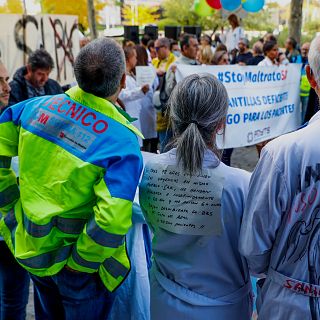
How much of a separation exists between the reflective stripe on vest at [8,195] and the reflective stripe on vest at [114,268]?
1.73 feet

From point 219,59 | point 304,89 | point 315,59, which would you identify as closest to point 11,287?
point 315,59

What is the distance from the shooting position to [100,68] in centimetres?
184

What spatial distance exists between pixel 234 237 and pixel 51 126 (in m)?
0.85

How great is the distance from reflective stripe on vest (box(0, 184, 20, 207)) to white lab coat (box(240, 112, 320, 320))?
105cm

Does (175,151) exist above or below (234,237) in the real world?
above

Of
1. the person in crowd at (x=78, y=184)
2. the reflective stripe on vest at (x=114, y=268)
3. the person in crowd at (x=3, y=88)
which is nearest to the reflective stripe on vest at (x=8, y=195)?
the person in crowd at (x=78, y=184)

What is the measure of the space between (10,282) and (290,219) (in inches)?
65.5

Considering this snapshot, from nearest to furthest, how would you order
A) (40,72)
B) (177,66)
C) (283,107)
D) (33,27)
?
(40,72), (177,66), (33,27), (283,107)

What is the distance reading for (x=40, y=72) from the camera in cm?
367

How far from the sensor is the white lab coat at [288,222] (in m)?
1.44

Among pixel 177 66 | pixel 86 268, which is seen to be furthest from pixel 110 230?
pixel 177 66

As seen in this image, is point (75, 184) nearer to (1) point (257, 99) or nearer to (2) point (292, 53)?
A: (1) point (257, 99)

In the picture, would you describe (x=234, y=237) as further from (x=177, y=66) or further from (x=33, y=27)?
(x=33, y=27)

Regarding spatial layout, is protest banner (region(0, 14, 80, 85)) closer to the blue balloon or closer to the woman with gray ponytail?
the woman with gray ponytail
